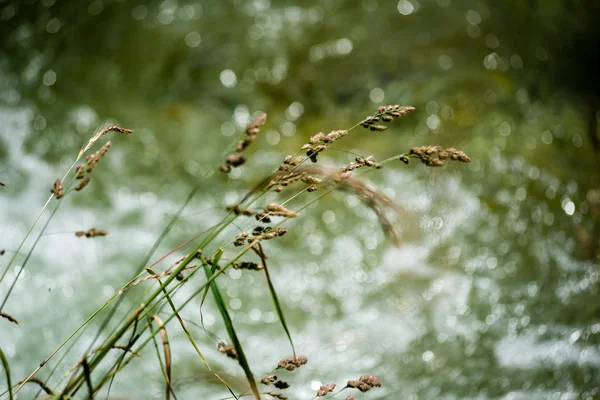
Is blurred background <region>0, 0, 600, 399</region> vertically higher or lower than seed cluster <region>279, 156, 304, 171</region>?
higher

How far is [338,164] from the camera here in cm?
386

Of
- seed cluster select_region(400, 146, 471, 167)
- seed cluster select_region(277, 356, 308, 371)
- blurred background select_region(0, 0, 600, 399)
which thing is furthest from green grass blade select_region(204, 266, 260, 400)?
blurred background select_region(0, 0, 600, 399)

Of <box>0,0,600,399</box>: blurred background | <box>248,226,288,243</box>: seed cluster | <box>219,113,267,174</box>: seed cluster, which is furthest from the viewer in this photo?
<box>0,0,600,399</box>: blurred background

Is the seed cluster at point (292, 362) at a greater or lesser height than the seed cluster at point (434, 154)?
lesser

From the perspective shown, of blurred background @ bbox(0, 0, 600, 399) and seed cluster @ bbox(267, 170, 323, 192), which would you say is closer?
seed cluster @ bbox(267, 170, 323, 192)

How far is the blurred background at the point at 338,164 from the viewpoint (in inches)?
100

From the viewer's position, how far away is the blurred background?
2551mm

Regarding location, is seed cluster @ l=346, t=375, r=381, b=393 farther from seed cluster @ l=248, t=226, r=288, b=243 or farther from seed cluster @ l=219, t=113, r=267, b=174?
seed cluster @ l=219, t=113, r=267, b=174

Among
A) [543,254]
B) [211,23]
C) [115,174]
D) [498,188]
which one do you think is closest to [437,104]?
[498,188]

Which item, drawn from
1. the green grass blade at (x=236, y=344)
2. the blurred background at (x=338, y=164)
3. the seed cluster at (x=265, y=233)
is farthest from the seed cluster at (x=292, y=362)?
the blurred background at (x=338, y=164)

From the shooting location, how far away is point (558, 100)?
3.96m

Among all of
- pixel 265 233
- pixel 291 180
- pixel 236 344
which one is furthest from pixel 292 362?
pixel 291 180

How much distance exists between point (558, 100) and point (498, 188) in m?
0.99

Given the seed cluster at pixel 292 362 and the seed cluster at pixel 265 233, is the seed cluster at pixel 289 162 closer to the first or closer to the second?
the seed cluster at pixel 265 233
